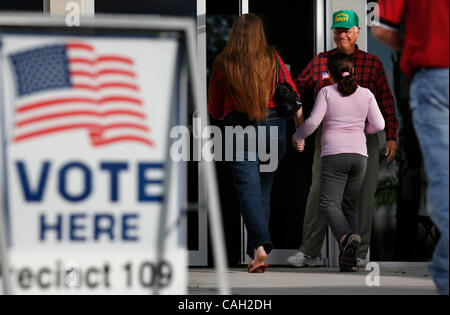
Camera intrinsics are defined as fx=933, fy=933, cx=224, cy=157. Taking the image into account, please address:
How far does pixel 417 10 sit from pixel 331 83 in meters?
3.07

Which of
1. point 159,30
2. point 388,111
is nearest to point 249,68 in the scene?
point 388,111

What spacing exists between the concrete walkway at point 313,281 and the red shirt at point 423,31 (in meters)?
1.58

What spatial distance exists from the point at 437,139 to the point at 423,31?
1.65 feet

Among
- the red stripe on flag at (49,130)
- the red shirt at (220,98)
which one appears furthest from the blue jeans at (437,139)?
the red shirt at (220,98)

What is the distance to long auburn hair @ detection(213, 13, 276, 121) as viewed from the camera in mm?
6578

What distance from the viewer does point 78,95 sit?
353cm

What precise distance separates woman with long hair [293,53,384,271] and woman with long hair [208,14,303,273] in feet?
1.07

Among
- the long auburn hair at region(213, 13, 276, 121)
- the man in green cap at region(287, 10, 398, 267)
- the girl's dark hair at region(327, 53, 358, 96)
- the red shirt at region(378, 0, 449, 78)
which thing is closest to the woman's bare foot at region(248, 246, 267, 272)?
the man in green cap at region(287, 10, 398, 267)

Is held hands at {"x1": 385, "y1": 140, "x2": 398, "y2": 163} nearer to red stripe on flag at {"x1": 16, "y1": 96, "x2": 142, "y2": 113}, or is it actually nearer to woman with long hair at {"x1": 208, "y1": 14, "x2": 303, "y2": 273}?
woman with long hair at {"x1": 208, "y1": 14, "x2": 303, "y2": 273}

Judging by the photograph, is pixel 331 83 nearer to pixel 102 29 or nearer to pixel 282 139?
pixel 282 139

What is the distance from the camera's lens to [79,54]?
139 inches

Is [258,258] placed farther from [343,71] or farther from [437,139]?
[437,139]
